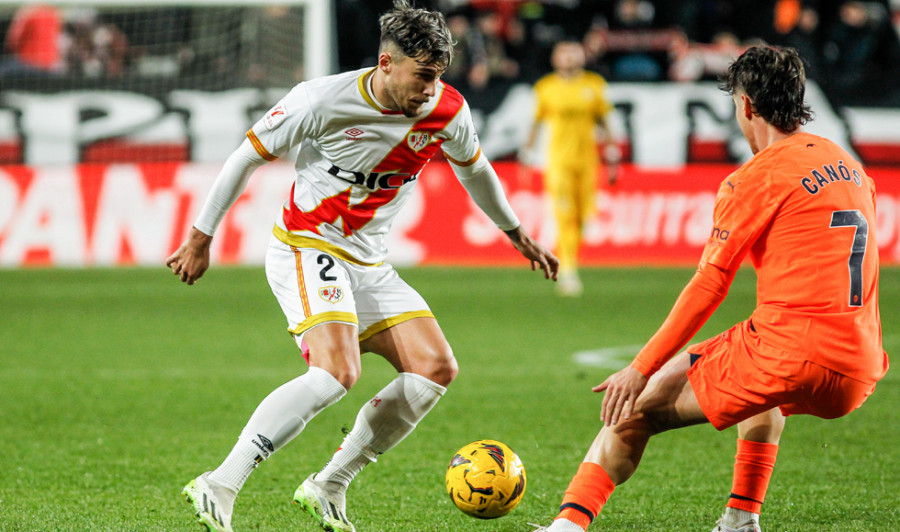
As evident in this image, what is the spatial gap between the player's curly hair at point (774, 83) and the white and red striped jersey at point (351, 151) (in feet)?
3.75

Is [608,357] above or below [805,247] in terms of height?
below

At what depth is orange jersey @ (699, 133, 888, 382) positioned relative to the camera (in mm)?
3316

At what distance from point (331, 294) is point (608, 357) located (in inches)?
178

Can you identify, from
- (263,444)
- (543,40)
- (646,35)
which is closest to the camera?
(263,444)

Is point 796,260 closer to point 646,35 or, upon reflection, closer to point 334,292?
point 334,292

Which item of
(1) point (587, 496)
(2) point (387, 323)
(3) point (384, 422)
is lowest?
(3) point (384, 422)

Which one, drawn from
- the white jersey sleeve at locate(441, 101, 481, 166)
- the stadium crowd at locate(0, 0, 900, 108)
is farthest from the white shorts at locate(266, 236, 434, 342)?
the stadium crowd at locate(0, 0, 900, 108)

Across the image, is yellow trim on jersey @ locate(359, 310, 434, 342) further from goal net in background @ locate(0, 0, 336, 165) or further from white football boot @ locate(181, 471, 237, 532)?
goal net in background @ locate(0, 0, 336, 165)

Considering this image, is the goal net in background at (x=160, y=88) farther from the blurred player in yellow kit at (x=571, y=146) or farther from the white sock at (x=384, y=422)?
the white sock at (x=384, y=422)

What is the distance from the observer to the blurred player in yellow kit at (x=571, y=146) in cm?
A: 1239

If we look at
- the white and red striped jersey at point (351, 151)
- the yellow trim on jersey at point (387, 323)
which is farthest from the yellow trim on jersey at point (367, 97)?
the yellow trim on jersey at point (387, 323)

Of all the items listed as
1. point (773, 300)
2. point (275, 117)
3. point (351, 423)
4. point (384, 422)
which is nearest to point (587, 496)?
point (773, 300)

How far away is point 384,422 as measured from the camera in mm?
4223

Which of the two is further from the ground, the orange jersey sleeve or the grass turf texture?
the orange jersey sleeve
